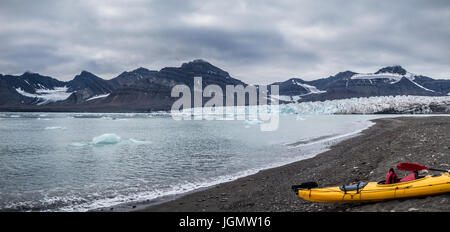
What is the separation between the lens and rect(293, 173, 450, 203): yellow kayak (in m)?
6.18

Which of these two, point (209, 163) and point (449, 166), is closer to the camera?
point (449, 166)

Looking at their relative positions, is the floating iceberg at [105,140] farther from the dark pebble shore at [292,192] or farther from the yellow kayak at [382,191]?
the yellow kayak at [382,191]

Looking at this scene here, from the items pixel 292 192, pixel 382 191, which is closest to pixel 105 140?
pixel 292 192

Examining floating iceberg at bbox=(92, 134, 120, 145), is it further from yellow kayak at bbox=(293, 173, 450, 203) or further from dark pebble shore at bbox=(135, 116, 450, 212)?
yellow kayak at bbox=(293, 173, 450, 203)

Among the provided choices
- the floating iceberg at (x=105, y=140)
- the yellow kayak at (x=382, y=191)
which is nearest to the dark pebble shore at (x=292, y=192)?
the yellow kayak at (x=382, y=191)

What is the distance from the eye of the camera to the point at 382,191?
257 inches

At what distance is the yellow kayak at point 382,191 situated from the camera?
618cm

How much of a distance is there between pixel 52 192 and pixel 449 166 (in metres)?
13.5

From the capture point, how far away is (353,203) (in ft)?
23.2

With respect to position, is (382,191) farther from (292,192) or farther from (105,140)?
(105,140)
